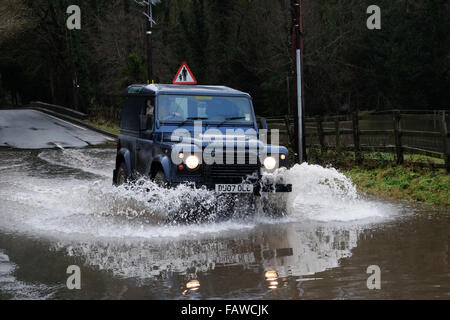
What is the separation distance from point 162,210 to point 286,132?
41.8ft

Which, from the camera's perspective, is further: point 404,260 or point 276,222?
point 276,222

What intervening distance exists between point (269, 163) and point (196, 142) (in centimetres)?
121

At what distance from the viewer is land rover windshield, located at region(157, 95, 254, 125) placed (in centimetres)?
1152

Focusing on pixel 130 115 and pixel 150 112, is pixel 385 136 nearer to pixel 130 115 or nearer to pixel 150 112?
pixel 130 115

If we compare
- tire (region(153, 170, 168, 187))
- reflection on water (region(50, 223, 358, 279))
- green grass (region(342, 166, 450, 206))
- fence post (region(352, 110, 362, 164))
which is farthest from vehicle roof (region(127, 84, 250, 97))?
fence post (region(352, 110, 362, 164))

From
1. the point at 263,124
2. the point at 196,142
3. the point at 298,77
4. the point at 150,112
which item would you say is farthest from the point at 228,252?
the point at 298,77

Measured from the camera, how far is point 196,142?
1042cm

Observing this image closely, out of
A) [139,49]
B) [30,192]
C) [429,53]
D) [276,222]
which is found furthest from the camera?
[429,53]

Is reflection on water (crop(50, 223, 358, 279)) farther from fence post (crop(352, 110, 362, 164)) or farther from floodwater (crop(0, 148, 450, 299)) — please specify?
fence post (crop(352, 110, 362, 164))

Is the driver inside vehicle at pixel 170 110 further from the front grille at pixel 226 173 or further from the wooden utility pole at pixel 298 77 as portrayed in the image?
the wooden utility pole at pixel 298 77

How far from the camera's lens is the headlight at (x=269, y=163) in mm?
10562

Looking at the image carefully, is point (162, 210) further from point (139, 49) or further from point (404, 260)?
point (139, 49)

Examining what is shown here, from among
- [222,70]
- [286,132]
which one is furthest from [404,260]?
[222,70]
